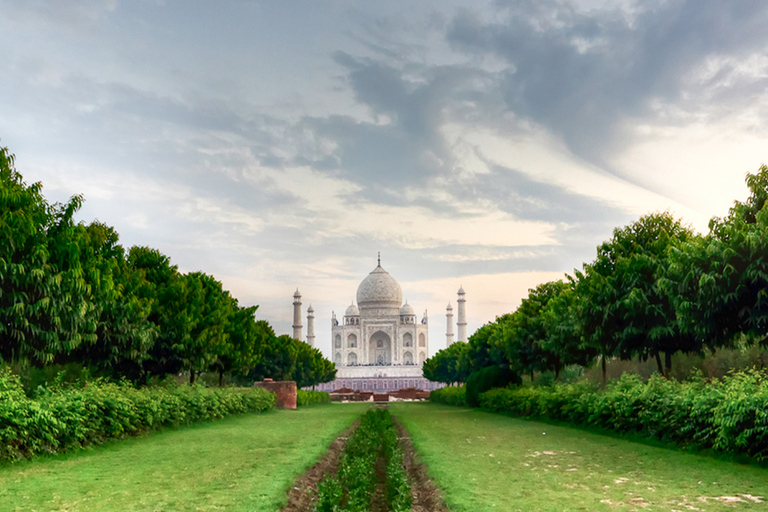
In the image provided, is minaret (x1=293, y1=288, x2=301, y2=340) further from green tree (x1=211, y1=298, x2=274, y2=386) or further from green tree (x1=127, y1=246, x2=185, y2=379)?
green tree (x1=127, y1=246, x2=185, y2=379)

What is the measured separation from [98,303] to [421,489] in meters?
12.3

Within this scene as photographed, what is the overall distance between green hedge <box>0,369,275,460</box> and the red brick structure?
52.5ft

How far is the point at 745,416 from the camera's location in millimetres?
11016

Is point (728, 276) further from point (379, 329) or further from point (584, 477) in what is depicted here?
point (379, 329)

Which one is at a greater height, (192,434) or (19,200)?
(19,200)

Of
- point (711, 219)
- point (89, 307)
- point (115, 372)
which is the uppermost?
point (711, 219)

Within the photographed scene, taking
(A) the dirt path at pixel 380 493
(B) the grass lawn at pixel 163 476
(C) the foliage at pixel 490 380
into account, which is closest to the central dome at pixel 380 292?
(C) the foliage at pixel 490 380

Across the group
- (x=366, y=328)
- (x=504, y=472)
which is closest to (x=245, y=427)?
(x=504, y=472)

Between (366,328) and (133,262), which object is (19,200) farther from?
(366,328)

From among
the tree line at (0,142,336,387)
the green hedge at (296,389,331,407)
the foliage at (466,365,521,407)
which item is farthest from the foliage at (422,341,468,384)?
the tree line at (0,142,336,387)

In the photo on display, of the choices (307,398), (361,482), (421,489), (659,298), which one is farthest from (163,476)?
(307,398)

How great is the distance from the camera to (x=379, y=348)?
11650cm

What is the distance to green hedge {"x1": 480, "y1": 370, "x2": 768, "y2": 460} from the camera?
1102cm

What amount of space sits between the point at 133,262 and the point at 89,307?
10.4 metres
